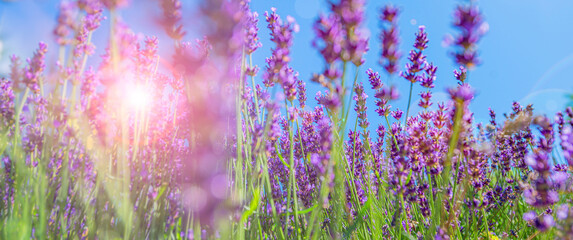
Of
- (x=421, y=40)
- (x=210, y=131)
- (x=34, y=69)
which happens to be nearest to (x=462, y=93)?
(x=421, y=40)

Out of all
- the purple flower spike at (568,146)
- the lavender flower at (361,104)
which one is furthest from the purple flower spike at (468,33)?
the lavender flower at (361,104)

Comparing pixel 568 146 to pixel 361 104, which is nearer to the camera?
pixel 568 146

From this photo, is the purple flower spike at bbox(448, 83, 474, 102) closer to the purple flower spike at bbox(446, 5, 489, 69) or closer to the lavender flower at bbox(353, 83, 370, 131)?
the purple flower spike at bbox(446, 5, 489, 69)

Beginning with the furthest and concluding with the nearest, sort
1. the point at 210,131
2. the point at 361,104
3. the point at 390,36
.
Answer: the point at 361,104 → the point at 390,36 → the point at 210,131

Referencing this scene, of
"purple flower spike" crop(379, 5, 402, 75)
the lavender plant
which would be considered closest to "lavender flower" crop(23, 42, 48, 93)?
the lavender plant

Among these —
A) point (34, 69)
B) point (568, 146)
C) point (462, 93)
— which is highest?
point (34, 69)

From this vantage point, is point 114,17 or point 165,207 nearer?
point 114,17

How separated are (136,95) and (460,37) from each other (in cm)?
125

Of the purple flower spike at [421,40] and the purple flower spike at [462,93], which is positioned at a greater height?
the purple flower spike at [421,40]

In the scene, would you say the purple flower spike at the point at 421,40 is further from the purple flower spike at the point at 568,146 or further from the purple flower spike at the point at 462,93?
the purple flower spike at the point at 568,146

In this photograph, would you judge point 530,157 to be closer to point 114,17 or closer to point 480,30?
point 480,30

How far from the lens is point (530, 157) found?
0.95 meters

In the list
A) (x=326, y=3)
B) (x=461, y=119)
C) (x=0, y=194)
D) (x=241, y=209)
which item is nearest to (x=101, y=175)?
(x=241, y=209)

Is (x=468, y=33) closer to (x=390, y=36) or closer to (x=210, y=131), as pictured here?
(x=390, y=36)
